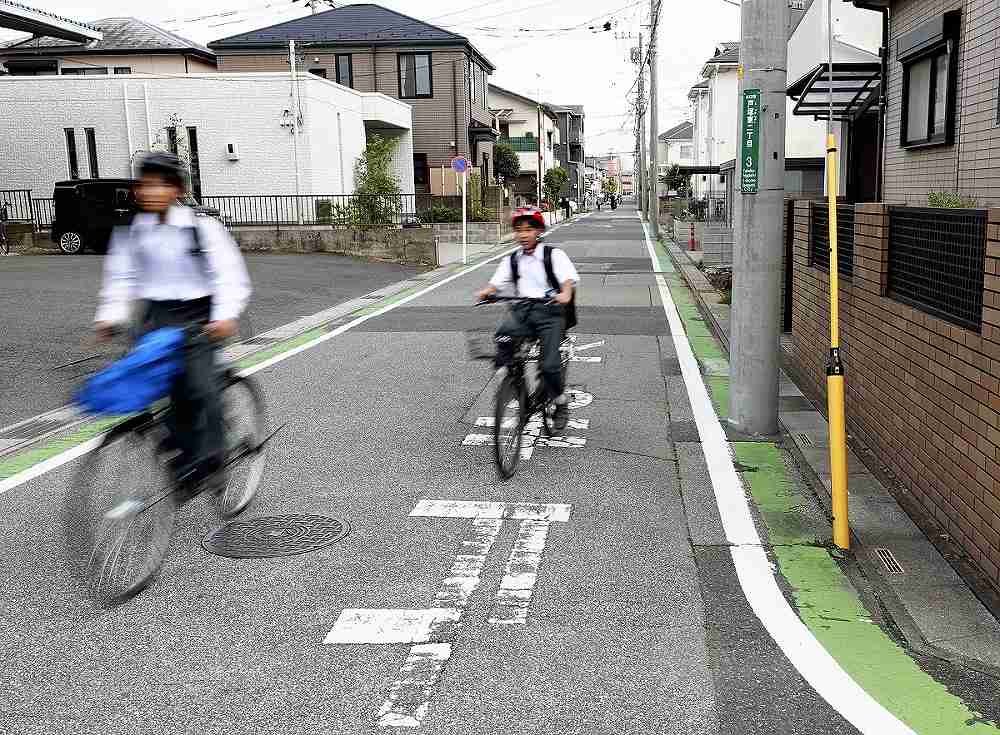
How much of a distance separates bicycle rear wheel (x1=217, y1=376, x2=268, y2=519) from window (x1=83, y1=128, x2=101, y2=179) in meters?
29.7

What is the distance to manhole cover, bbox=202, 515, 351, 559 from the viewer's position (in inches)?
202

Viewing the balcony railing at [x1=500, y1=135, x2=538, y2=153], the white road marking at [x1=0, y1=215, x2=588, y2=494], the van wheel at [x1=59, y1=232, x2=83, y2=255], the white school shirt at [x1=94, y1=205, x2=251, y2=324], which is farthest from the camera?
the balcony railing at [x1=500, y1=135, x2=538, y2=153]

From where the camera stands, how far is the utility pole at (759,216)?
732 centimetres

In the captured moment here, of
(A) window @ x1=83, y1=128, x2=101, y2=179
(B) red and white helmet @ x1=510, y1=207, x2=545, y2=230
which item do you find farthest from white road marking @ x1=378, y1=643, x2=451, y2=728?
(A) window @ x1=83, y1=128, x2=101, y2=179

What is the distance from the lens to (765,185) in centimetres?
746

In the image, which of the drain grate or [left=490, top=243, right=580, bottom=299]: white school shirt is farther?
[left=490, top=243, right=580, bottom=299]: white school shirt

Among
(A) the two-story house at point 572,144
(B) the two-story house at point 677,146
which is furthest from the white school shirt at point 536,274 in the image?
(A) the two-story house at point 572,144

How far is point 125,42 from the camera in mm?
44750

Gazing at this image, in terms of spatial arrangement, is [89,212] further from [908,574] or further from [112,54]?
[908,574]

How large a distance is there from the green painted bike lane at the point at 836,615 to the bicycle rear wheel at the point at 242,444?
9.49 ft

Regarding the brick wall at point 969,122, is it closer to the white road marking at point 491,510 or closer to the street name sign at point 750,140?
the street name sign at point 750,140

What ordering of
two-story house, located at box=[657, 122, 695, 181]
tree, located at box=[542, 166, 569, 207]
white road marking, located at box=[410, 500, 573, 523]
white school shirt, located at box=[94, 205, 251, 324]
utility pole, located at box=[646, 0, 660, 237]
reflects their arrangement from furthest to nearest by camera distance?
two-story house, located at box=[657, 122, 695, 181], tree, located at box=[542, 166, 569, 207], utility pole, located at box=[646, 0, 660, 237], white road marking, located at box=[410, 500, 573, 523], white school shirt, located at box=[94, 205, 251, 324]

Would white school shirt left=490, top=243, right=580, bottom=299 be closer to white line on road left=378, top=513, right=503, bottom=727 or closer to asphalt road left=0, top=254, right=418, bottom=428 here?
white line on road left=378, top=513, right=503, bottom=727

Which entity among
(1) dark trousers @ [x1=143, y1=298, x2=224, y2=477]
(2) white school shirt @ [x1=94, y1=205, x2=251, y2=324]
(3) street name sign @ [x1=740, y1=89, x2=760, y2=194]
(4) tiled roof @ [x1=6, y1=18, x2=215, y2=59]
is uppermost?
(4) tiled roof @ [x1=6, y1=18, x2=215, y2=59]
